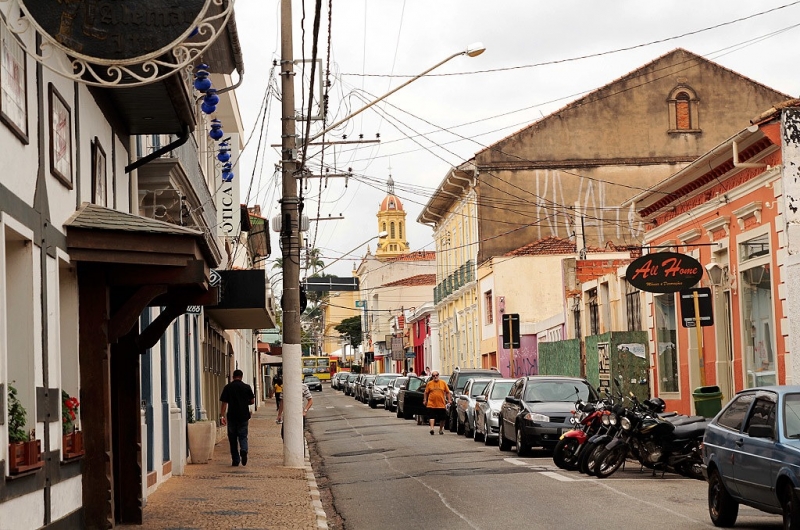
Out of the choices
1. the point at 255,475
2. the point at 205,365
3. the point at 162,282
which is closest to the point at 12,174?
the point at 162,282

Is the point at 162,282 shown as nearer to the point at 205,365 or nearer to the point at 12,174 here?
the point at 12,174

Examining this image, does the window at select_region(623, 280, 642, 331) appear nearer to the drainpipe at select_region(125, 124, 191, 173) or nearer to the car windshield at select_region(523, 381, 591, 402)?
the car windshield at select_region(523, 381, 591, 402)

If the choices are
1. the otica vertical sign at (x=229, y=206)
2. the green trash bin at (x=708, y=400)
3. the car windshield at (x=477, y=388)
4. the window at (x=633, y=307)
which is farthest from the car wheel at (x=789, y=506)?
the window at (x=633, y=307)

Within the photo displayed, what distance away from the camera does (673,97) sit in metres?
49.7

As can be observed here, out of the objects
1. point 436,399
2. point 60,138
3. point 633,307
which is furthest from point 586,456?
point 633,307

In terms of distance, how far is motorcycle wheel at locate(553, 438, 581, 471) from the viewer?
20.0 meters

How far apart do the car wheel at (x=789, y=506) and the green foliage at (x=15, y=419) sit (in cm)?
636

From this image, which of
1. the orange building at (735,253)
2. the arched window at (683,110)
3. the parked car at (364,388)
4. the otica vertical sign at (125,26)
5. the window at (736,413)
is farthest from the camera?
the parked car at (364,388)

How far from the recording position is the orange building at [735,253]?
74.8 ft

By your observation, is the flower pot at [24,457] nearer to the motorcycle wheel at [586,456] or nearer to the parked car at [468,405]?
the motorcycle wheel at [586,456]

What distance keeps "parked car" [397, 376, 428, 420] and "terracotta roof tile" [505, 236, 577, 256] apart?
9.48 meters

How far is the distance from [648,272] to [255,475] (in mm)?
9141

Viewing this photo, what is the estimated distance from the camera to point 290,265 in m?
22.5

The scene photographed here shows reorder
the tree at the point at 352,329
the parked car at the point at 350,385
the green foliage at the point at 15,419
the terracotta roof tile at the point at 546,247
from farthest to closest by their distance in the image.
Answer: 1. the tree at the point at 352,329
2. the parked car at the point at 350,385
3. the terracotta roof tile at the point at 546,247
4. the green foliage at the point at 15,419
